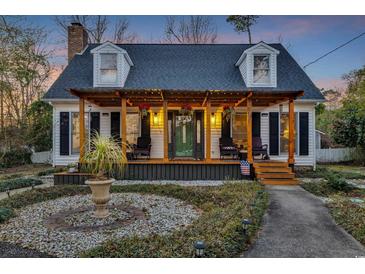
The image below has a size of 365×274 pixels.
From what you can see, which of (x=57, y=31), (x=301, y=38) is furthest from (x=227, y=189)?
(x=57, y=31)

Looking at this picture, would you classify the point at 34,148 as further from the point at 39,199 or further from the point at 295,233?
the point at 295,233

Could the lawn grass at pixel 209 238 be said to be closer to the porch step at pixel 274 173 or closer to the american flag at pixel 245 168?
the porch step at pixel 274 173

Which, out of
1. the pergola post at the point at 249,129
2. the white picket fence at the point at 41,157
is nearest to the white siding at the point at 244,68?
the pergola post at the point at 249,129

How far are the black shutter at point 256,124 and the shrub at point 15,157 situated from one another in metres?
11.2

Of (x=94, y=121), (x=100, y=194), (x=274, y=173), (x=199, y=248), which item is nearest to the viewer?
(x=199, y=248)

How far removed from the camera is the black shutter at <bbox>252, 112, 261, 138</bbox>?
10.6 meters

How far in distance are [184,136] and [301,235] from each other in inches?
302

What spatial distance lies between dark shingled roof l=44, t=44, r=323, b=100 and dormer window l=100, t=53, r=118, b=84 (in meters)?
0.60

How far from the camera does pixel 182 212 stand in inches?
197

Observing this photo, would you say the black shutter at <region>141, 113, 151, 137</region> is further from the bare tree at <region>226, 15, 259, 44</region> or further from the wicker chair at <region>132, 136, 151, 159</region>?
the bare tree at <region>226, 15, 259, 44</region>

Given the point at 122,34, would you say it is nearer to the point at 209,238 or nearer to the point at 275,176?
the point at 275,176

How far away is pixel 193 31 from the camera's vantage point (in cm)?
1548

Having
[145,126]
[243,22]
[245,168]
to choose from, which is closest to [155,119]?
[145,126]
